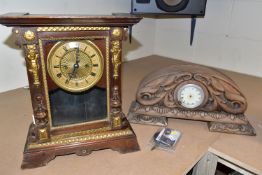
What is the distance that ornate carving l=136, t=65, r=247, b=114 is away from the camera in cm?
70

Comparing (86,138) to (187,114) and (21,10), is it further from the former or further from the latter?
(21,10)

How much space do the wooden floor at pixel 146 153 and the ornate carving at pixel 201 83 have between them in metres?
0.09

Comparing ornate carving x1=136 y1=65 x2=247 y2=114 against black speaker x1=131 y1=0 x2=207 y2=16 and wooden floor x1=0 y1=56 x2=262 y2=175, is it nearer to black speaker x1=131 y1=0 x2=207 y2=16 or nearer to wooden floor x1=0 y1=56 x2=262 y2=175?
wooden floor x1=0 y1=56 x2=262 y2=175

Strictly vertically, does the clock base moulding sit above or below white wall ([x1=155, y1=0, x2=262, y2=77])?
below

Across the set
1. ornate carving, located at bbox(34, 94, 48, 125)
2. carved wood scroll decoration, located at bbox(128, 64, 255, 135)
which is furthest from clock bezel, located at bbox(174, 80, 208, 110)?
ornate carving, located at bbox(34, 94, 48, 125)

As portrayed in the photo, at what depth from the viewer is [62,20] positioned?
1.65ft

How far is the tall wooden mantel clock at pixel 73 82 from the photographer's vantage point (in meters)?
0.52

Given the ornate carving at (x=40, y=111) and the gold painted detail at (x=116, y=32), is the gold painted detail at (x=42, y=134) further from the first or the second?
the gold painted detail at (x=116, y=32)

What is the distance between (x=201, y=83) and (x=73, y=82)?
380 mm

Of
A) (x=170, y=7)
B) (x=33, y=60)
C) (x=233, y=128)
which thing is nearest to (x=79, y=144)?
(x=33, y=60)

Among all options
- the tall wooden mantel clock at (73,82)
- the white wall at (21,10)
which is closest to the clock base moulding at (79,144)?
the tall wooden mantel clock at (73,82)

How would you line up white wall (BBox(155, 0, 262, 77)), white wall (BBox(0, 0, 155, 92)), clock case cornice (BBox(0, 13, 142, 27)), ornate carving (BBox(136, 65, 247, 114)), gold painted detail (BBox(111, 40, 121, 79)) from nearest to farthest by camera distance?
clock case cornice (BBox(0, 13, 142, 27)), gold painted detail (BBox(111, 40, 121, 79)), ornate carving (BBox(136, 65, 247, 114)), white wall (BBox(0, 0, 155, 92)), white wall (BBox(155, 0, 262, 77))

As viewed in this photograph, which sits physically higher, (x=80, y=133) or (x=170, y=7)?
(x=170, y=7)

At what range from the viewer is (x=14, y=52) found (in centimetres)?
98
